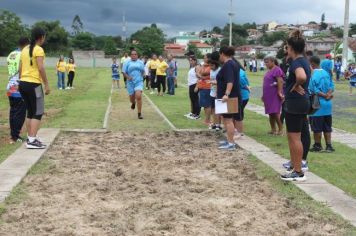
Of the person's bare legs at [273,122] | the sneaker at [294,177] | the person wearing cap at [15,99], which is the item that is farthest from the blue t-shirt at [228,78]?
the person wearing cap at [15,99]

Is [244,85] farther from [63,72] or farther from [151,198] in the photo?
[63,72]

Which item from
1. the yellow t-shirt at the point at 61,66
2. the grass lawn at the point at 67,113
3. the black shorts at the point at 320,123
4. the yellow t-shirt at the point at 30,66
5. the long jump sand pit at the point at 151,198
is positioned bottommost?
the grass lawn at the point at 67,113

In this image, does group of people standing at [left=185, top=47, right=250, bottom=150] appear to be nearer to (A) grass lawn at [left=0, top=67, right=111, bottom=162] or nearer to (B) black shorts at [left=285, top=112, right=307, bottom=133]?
(B) black shorts at [left=285, top=112, right=307, bottom=133]

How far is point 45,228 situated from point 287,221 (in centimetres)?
237

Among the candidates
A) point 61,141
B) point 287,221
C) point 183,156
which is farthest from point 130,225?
point 61,141

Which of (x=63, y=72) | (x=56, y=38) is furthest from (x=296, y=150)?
(x=56, y=38)

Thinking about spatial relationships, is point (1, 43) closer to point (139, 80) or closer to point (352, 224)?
point (139, 80)

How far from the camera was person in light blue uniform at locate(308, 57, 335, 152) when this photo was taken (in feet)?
29.8

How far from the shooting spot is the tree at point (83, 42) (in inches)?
5228

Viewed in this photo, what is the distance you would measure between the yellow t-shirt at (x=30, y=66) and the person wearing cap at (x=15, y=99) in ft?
2.22

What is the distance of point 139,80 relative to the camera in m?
14.1

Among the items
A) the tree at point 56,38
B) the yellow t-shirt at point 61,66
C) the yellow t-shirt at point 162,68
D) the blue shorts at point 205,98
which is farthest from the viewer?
the tree at point 56,38

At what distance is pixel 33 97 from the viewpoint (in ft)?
29.8

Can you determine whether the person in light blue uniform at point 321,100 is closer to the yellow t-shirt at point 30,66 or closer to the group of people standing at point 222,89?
the group of people standing at point 222,89
